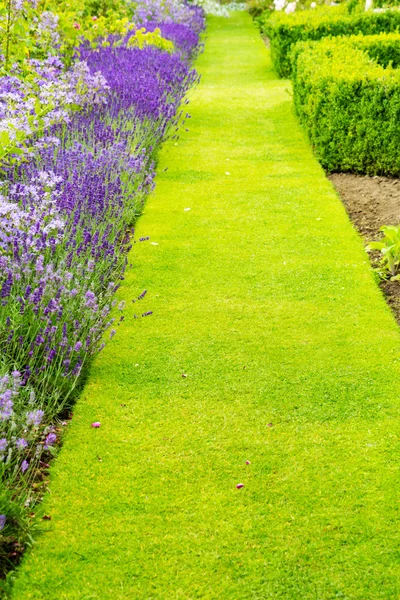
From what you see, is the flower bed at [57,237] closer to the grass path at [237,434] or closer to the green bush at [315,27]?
the grass path at [237,434]

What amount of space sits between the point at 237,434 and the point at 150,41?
809 centimetres

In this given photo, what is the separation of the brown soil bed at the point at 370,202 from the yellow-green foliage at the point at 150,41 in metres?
4.06

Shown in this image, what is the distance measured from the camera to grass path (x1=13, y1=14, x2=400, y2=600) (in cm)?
263

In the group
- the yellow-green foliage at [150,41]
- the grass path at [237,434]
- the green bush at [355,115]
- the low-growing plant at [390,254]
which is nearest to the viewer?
the grass path at [237,434]

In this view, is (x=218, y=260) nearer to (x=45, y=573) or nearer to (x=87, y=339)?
(x=87, y=339)

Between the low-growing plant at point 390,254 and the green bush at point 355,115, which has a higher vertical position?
the green bush at point 355,115

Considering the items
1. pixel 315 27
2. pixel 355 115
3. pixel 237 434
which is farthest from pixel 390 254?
pixel 315 27

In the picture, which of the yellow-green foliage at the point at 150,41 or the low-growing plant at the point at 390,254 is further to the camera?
the yellow-green foliage at the point at 150,41

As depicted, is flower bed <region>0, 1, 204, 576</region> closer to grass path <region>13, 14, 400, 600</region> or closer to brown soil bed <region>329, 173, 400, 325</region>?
grass path <region>13, 14, 400, 600</region>

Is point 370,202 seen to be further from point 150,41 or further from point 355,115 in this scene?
point 150,41

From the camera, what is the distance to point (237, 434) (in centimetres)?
337

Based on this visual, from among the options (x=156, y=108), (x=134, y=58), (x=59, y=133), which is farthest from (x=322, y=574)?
(x=134, y=58)

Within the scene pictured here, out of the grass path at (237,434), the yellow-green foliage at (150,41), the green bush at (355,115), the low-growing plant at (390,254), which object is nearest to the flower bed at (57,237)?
the grass path at (237,434)

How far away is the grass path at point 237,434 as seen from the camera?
263 centimetres
